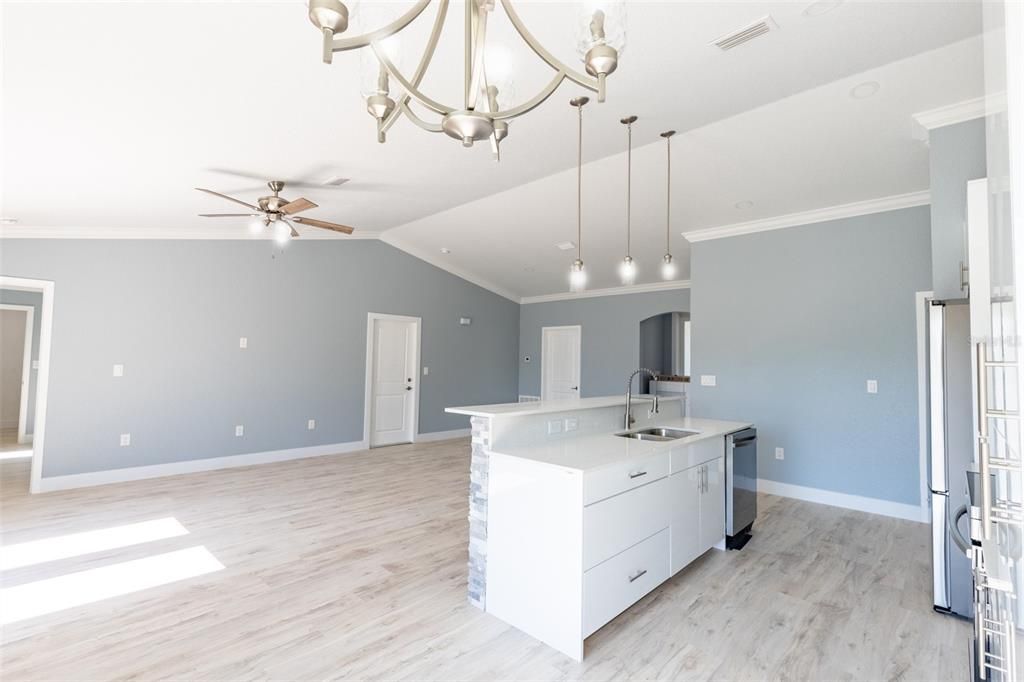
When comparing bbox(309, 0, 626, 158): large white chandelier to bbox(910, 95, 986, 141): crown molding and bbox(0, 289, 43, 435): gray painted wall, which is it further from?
bbox(0, 289, 43, 435): gray painted wall

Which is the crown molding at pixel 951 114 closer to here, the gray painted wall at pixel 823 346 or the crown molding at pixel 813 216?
the crown molding at pixel 813 216

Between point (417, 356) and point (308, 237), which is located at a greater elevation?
point (308, 237)

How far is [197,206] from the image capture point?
14.1 feet

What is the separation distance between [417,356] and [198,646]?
534 cm

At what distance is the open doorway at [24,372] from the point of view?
451 centimetres

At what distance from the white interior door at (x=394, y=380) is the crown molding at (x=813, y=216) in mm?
4190

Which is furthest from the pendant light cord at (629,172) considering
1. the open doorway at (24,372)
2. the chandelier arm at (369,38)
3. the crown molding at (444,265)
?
the open doorway at (24,372)

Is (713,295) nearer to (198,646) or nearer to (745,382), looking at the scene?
(745,382)

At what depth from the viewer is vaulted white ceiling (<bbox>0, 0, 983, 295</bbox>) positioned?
2.00 metres

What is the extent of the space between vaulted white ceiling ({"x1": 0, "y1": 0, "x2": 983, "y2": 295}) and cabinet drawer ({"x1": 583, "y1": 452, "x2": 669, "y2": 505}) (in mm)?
1754

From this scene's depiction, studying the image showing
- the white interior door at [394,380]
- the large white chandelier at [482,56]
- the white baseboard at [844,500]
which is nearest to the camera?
the large white chandelier at [482,56]

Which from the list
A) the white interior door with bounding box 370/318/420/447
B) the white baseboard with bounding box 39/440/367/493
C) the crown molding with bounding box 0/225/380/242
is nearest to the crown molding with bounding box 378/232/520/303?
the white interior door with bounding box 370/318/420/447

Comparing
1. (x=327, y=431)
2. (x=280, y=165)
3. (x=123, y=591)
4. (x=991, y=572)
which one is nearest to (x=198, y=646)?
(x=123, y=591)

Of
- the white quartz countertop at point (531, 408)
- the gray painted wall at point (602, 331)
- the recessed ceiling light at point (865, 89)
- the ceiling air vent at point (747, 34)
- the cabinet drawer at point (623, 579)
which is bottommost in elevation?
the cabinet drawer at point (623, 579)
